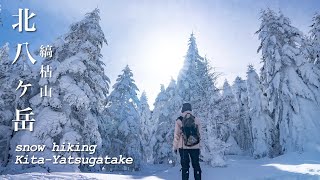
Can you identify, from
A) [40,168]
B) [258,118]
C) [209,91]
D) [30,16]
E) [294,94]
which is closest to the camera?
[30,16]

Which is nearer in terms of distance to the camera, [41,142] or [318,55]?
[41,142]

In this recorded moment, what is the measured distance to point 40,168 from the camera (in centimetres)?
1770

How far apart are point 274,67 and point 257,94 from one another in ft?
42.6

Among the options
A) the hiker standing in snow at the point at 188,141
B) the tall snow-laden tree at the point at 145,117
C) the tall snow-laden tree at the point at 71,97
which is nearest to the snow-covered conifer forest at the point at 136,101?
the tall snow-laden tree at the point at 71,97

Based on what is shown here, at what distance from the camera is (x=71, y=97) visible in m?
19.6

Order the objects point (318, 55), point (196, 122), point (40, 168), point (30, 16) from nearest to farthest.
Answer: point (196, 122) → point (30, 16) → point (40, 168) → point (318, 55)

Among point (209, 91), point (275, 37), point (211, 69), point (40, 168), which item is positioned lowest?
point (40, 168)

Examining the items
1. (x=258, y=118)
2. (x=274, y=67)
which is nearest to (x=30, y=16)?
(x=274, y=67)

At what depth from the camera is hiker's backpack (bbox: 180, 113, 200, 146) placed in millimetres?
8234

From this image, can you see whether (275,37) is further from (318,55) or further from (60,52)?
(60,52)

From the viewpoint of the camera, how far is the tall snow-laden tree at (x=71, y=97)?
18.8 metres

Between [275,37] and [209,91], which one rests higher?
[275,37]

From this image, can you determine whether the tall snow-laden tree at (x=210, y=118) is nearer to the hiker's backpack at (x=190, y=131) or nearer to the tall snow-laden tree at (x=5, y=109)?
the hiker's backpack at (x=190, y=131)

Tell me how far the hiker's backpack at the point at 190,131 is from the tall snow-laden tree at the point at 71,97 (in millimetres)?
12065
